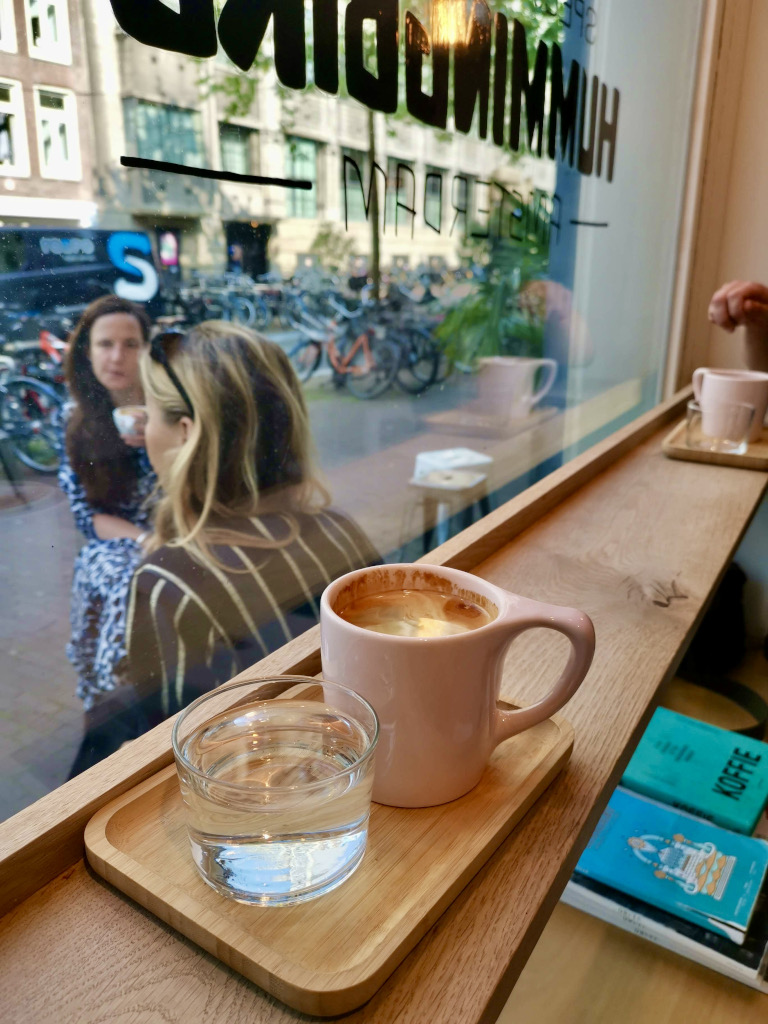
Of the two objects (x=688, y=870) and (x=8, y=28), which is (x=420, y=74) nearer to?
(x=8, y=28)

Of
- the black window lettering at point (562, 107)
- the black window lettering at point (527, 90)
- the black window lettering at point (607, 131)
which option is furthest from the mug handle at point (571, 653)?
the black window lettering at point (607, 131)

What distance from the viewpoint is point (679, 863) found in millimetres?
805

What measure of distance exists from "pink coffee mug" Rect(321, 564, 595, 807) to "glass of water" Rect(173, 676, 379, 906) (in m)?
0.02

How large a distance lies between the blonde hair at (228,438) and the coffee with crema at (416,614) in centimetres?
26

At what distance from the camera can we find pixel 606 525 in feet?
2.82

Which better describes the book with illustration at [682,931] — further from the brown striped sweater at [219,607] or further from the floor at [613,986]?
the brown striped sweater at [219,607]

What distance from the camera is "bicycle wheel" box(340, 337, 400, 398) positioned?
2.75ft

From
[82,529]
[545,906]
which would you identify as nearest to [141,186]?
[82,529]

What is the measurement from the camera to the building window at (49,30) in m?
0.42

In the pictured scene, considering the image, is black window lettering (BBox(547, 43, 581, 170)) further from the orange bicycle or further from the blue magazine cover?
the blue magazine cover

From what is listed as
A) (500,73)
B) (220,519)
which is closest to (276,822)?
(220,519)

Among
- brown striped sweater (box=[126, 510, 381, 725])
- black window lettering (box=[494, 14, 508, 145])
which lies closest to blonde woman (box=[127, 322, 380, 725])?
brown striped sweater (box=[126, 510, 381, 725])

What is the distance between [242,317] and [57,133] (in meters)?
0.22

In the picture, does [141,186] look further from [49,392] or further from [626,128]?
[626,128]
